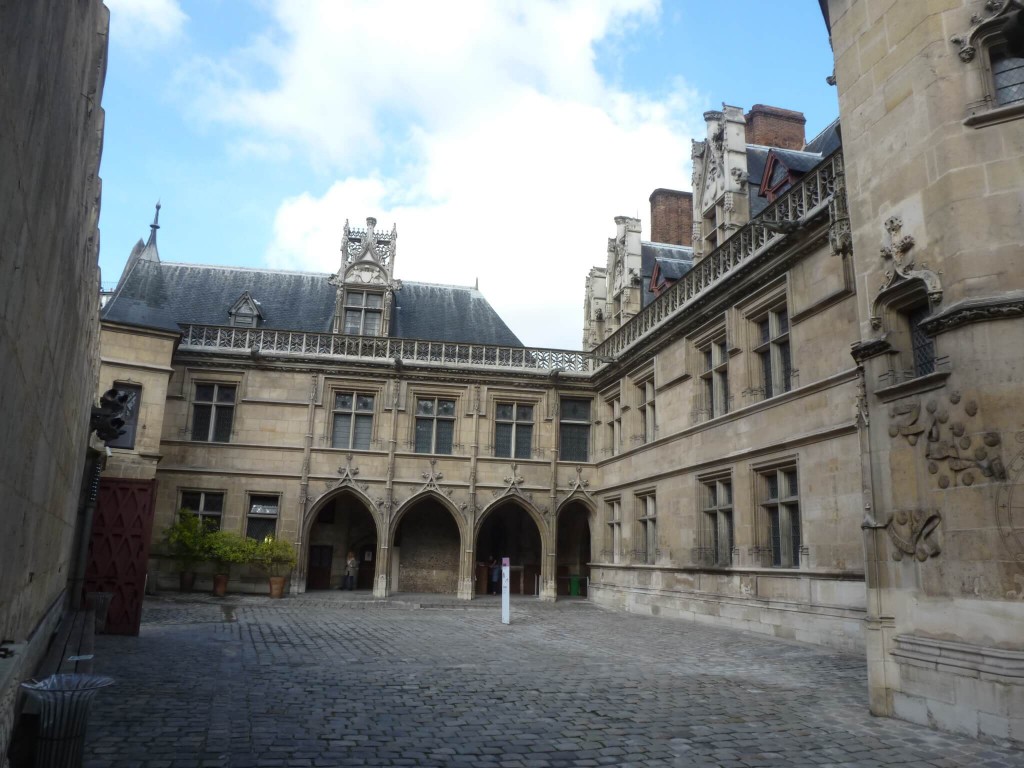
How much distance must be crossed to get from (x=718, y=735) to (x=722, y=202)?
13.7m

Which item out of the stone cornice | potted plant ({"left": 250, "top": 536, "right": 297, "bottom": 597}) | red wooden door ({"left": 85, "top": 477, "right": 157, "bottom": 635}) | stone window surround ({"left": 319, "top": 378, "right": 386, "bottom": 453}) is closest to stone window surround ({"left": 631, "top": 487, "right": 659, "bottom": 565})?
stone window surround ({"left": 319, "top": 378, "right": 386, "bottom": 453})

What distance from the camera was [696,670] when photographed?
9.08m

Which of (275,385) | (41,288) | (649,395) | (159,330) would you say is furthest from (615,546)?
(41,288)

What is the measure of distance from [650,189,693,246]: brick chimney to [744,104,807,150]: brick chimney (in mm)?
4349

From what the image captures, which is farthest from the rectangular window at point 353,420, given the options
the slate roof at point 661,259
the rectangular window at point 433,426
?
the slate roof at point 661,259

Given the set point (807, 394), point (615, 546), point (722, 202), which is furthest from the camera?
point (615, 546)

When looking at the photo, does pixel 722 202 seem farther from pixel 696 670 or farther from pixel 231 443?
pixel 231 443

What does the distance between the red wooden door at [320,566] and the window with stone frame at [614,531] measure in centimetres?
839

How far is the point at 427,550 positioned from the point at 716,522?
34.0 ft

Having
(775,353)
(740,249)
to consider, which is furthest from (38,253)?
(740,249)

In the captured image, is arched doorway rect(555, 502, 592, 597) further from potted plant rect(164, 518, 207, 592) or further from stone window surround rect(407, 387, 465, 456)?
potted plant rect(164, 518, 207, 592)

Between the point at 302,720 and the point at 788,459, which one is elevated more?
the point at 788,459

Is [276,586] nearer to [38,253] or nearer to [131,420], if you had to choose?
[131,420]

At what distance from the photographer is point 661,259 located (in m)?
20.6
